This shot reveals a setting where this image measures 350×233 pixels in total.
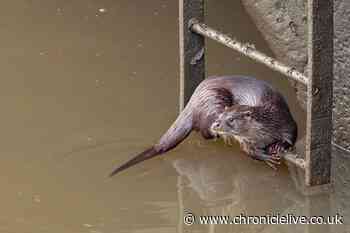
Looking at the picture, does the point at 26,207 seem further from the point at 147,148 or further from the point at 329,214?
the point at 329,214

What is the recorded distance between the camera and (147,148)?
Answer: 405 cm

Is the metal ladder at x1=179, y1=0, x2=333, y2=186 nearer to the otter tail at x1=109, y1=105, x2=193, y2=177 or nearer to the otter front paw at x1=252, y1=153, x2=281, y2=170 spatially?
the otter front paw at x1=252, y1=153, x2=281, y2=170

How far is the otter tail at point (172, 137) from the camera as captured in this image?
395 cm

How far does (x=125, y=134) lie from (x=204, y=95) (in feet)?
1.23

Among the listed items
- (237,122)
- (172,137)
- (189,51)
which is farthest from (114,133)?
(237,122)

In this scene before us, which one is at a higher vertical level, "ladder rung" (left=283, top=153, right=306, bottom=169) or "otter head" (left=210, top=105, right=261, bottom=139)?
"otter head" (left=210, top=105, right=261, bottom=139)

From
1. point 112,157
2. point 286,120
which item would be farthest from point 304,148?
point 112,157

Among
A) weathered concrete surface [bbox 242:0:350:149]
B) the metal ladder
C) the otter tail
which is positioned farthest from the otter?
weathered concrete surface [bbox 242:0:350:149]

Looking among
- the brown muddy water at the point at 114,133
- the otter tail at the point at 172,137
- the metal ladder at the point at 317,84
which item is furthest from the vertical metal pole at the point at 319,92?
the otter tail at the point at 172,137

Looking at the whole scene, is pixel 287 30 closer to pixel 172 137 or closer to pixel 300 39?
pixel 300 39

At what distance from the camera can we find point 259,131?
3.83 metres

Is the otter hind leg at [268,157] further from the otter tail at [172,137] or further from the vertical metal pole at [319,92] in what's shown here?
the otter tail at [172,137]

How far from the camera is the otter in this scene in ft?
12.6

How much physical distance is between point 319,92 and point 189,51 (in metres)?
0.76
